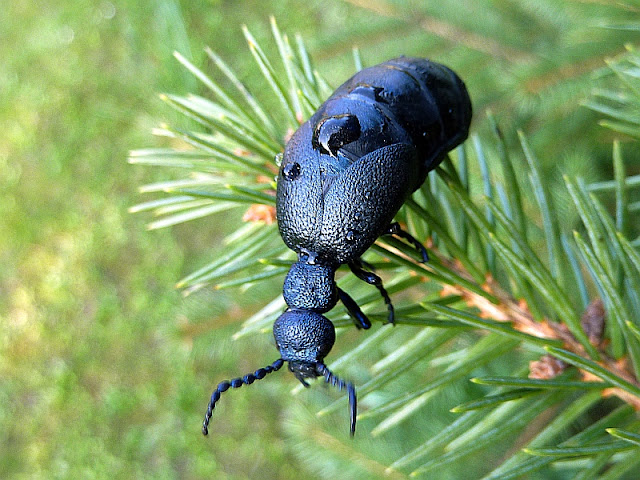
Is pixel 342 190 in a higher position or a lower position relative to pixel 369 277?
higher

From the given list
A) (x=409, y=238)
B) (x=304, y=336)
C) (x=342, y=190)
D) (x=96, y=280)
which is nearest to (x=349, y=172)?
(x=342, y=190)

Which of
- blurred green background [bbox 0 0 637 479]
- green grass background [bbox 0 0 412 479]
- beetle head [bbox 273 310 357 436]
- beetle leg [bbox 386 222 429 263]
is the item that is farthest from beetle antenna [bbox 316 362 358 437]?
green grass background [bbox 0 0 412 479]

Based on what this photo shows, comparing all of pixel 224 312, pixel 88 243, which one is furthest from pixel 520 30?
pixel 88 243

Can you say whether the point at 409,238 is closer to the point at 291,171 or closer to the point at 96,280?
the point at 291,171

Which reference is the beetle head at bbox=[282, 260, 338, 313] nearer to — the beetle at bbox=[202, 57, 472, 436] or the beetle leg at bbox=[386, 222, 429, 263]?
the beetle at bbox=[202, 57, 472, 436]

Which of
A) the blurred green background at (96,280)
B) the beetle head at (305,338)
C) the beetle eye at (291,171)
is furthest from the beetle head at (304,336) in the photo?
the blurred green background at (96,280)

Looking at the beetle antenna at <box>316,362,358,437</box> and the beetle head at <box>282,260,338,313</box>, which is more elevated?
the beetle head at <box>282,260,338,313</box>

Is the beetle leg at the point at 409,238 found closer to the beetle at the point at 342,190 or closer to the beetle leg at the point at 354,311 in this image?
the beetle at the point at 342,190
